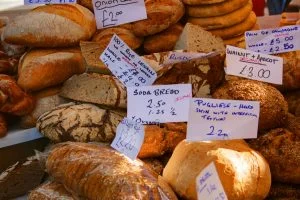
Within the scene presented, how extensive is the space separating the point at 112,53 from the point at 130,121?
27 cm

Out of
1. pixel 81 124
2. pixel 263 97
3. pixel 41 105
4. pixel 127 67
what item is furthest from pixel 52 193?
pixel 263 97

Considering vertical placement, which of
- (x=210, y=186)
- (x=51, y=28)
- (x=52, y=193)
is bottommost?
(x=52, y=193)

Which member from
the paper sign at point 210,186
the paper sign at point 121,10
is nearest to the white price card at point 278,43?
the paper sign at point 121,10

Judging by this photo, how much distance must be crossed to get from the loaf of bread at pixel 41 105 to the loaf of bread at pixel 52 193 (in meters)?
0.48

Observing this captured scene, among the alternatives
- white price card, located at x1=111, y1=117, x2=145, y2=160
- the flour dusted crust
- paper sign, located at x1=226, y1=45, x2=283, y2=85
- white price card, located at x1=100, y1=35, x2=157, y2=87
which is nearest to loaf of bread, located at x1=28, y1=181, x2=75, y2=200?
white price card, located at x1=111, y1=117, x2=145, y2=160

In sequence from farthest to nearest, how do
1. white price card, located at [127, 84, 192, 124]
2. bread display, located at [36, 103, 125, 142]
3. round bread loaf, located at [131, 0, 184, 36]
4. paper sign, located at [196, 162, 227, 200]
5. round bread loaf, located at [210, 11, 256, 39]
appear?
round bread loaf, located at [210, 11, 256, 39]
round bread loaf, located at [131, 0, 184, 36]
bread display, located at [36, 103, 125, 142]
white price card, located at [127, 84, 192, 124]
paper sign, located at [196, 162, 227, 200]

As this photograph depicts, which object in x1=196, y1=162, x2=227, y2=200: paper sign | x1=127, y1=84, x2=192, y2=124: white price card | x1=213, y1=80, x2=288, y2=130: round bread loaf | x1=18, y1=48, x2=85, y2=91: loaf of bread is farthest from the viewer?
x1=18, y1=48, x2=85, y2=91: loaf of bread

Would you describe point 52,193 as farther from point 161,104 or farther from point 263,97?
point 263,97

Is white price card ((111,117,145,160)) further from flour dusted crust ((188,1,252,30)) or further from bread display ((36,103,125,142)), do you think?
flour dusted crust ((188,1,252,30))

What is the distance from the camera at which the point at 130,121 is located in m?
1.28

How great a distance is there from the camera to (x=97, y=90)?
5.22 ft

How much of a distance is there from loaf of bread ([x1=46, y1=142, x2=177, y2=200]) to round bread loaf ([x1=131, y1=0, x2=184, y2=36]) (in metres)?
0.65

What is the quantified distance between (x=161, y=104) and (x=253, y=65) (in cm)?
39

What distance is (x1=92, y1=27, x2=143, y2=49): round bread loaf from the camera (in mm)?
1817
